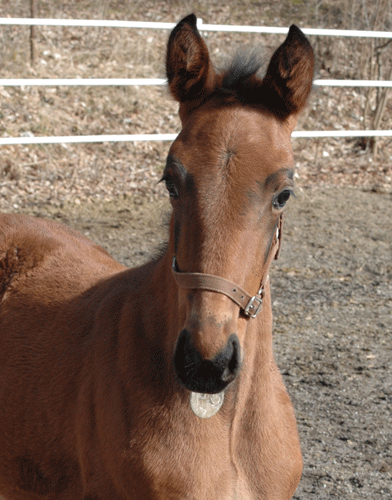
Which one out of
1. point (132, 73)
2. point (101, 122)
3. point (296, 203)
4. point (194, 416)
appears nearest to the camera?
point (194, 416)

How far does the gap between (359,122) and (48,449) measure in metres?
8.72

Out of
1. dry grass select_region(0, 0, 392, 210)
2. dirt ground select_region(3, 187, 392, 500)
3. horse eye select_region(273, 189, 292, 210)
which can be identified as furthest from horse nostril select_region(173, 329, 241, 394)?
dry grass select_region(0, 0, 392, 210)

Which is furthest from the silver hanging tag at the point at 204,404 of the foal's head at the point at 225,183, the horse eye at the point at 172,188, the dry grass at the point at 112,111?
the dry grass at the point at 112,111

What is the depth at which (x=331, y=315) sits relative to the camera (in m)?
4.97

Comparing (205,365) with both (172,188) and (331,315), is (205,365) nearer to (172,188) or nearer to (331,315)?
(172,188)

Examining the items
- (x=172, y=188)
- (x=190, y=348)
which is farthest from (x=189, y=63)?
(x=190, y=348)

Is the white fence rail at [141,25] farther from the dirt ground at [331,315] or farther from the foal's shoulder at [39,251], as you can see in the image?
the foal's shoulder at [39,251]

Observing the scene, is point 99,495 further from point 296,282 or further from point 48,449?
point 296,282

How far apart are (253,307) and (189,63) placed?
871 mm

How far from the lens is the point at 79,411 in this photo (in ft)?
7.47

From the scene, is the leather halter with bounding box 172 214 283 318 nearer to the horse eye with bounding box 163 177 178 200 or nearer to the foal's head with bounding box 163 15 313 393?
the foal's head with bounding box 163 15 313 393

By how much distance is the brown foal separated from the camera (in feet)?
5.93

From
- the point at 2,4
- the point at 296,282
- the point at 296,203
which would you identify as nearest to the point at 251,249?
the point at 296,282

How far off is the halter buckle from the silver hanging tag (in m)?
0.30
